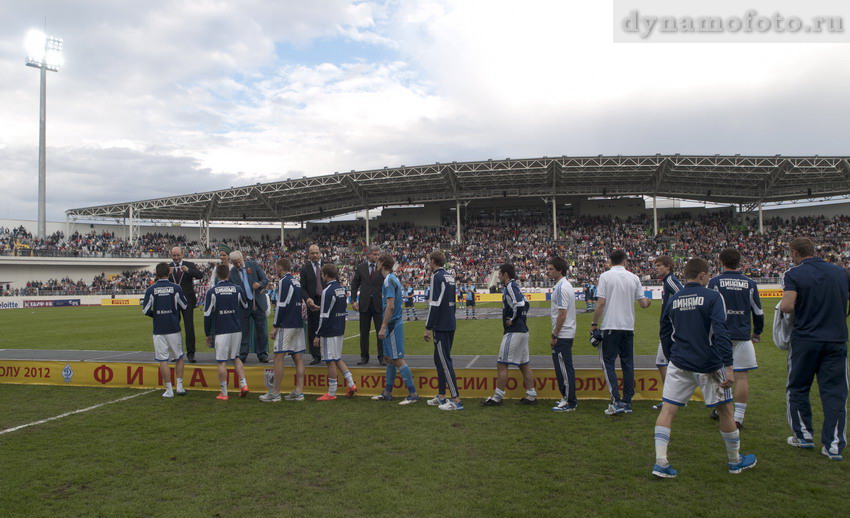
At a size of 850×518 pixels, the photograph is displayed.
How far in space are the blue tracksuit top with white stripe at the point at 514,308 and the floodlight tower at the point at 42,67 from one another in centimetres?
5054

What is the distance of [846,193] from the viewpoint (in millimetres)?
42438

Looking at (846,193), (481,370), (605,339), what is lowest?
(481,370)

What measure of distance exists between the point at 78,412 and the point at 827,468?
344 inches

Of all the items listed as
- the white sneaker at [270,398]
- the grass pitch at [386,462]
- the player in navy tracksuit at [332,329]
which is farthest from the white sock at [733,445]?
the white sneaker at [270,398]

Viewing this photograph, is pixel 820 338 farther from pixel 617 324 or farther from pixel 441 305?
pixel 441 305

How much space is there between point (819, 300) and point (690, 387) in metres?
1.63

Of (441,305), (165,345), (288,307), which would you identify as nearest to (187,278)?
(165,345)

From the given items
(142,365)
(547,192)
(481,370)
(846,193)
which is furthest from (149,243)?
(846,193)

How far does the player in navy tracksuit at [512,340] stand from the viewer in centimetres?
695

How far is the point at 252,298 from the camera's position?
31.1 ft

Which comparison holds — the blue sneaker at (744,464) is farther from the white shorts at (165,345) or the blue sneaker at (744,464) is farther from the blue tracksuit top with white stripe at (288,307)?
the white shorts at (165,345)

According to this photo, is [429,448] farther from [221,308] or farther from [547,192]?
[547,192]

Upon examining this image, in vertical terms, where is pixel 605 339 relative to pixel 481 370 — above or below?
above

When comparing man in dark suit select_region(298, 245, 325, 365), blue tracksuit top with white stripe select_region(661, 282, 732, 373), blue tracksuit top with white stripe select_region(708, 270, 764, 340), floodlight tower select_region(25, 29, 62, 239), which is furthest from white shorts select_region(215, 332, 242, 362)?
floodlight tower select_region(25, 29, 62, 239)
